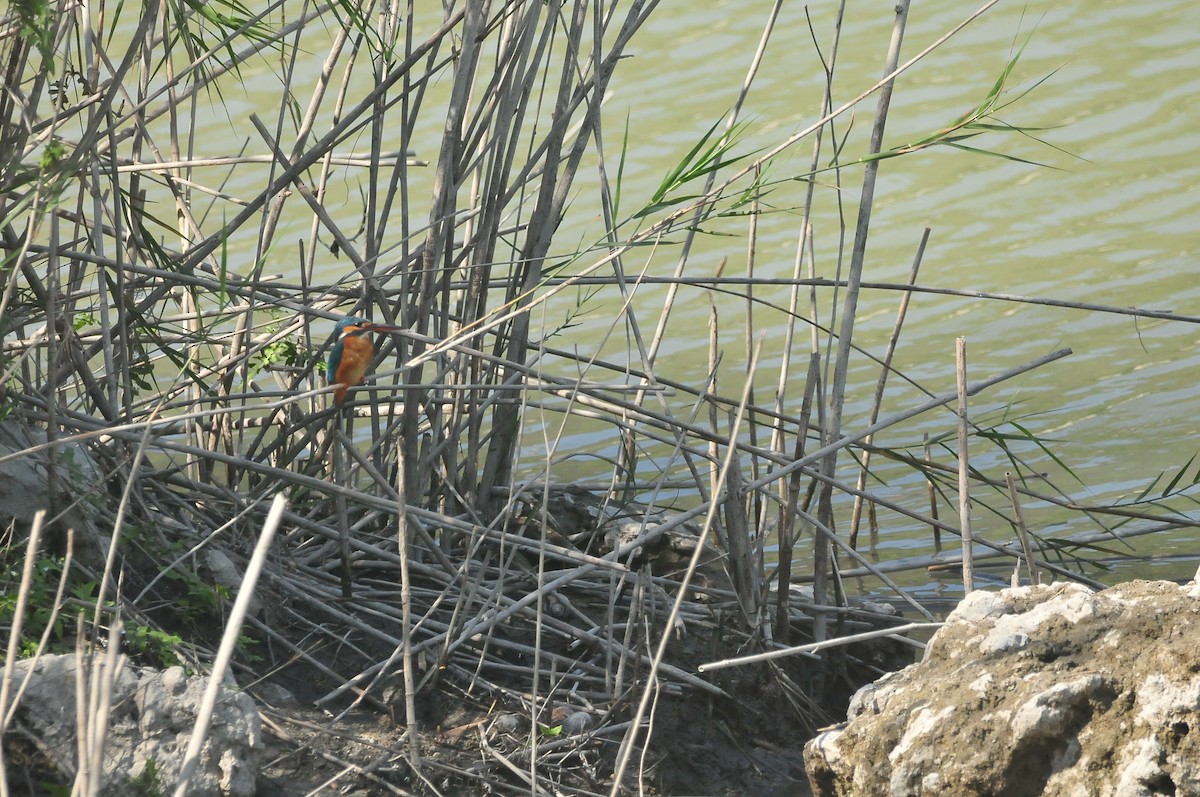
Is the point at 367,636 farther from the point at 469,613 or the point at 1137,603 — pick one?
the point at 1137,603

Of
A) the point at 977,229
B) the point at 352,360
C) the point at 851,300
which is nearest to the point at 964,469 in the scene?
the point at 851,300

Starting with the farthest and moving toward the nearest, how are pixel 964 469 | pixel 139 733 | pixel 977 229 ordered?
1. pixel 977 229
2. pixel 964 469
3. pixel 139 733

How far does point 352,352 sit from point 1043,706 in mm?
1787

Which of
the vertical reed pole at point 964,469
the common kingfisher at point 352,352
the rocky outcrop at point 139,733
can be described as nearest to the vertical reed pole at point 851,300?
the vertical reed pole at point 964,469

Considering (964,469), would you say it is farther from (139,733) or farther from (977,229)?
(977,229)

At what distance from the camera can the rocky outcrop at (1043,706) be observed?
1.98 meters

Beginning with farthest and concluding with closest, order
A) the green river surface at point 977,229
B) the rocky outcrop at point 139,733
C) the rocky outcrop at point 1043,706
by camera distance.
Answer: the green river surface at point 977,229 → the rocky outcrop at point 139,733 → the rocky outcrop at point 1043,706

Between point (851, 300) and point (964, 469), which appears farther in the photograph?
point (851, 300)

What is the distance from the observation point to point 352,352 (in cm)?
312

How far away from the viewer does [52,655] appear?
231 centimetres

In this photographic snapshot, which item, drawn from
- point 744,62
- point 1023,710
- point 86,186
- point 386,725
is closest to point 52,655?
point 386,725

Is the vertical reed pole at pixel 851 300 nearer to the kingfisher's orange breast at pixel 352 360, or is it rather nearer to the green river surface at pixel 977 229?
the green river surface at pixel 977 229

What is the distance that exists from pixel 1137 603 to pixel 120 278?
2068 mm

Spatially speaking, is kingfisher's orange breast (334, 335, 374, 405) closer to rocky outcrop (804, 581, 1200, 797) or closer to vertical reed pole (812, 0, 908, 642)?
vertical reed pole (812, 0, 908, 642)
